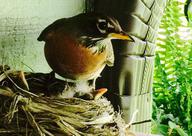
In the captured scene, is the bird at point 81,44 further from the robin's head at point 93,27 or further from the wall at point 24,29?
the wall at point 24,29

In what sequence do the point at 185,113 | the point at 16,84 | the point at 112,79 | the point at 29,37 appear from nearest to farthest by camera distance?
the point at 16,84 → the point at 29,37 → the point at 112,79 → the point at 185,113

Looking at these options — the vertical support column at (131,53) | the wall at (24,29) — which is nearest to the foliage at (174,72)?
the vertical support column at (131,53)

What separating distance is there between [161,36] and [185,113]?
0.46 meters

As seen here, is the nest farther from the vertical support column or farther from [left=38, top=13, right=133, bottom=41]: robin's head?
the vertical support column

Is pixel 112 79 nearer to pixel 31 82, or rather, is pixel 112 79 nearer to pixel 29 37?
pixel 29 37

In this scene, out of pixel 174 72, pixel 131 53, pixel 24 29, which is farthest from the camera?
pixel 174 72

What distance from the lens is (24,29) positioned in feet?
3.65

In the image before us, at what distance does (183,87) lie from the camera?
2.60m

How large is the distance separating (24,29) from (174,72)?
5.46 feet

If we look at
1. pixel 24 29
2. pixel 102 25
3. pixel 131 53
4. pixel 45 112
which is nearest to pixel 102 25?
pixel 102 25

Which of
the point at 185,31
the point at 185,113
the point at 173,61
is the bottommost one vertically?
the point at 185,113

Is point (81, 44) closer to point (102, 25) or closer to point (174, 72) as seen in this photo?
point (102, 25)

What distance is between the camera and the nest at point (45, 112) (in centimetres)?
76

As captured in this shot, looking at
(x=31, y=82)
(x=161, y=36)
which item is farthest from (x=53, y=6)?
(x=161, y=36)
